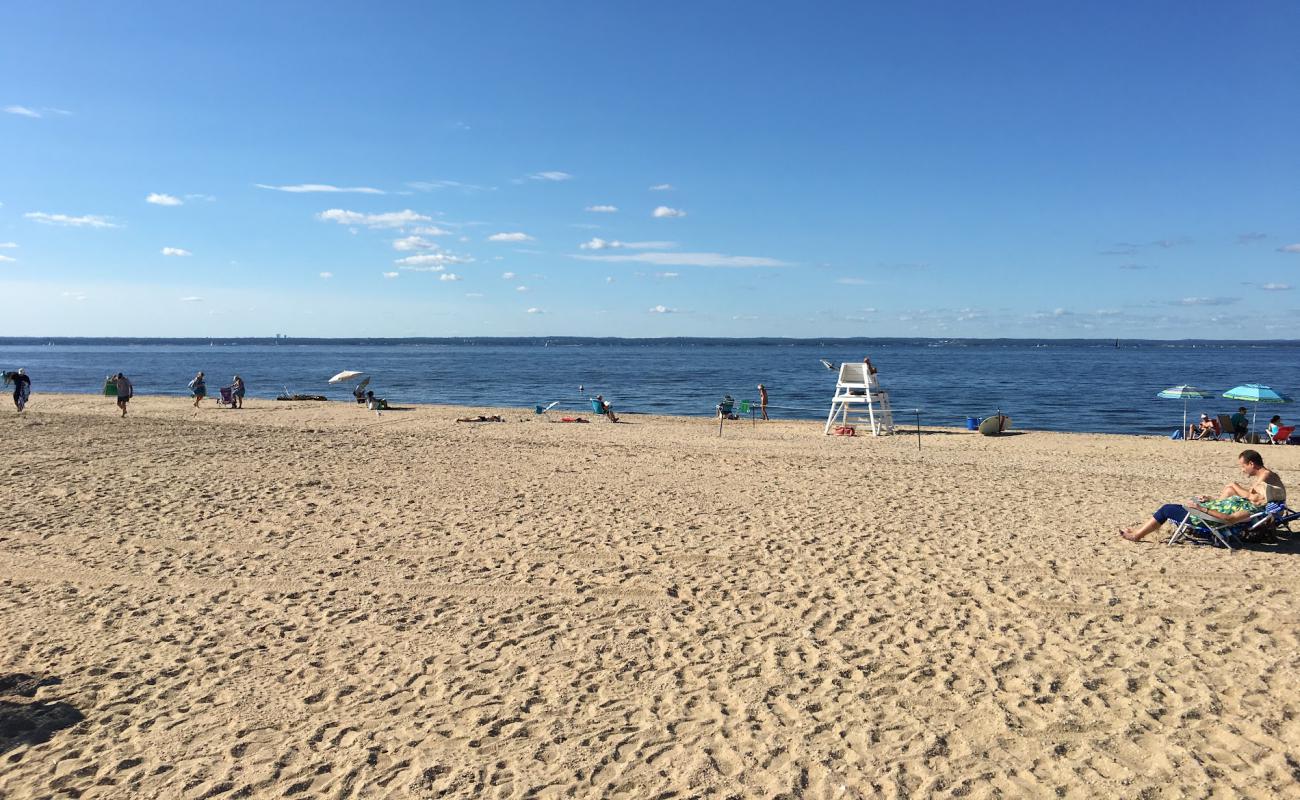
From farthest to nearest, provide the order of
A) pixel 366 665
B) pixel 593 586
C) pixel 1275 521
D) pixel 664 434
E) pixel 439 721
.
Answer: pixel 664 434
pixel 1275 521
pixel 593 586
pixel 366 665
pixel 439 721

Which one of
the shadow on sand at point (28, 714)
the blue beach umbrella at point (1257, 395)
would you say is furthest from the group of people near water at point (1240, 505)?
the blue beach umbrella at point (1257, 395)

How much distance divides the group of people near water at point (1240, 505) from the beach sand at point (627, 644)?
14.1 inches

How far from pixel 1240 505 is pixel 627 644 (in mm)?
7322

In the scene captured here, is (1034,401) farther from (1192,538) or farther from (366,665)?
(366,665)

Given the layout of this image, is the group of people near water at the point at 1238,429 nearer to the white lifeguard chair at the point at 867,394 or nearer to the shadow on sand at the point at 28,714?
the white lifeguard chair at the point at 867,394

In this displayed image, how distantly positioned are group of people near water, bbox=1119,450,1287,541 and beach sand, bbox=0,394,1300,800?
1.17 ft

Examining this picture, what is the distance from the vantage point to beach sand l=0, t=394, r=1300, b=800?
4504 millimetres

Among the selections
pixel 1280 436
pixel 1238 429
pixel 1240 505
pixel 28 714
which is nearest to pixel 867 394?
pixel 1238 429

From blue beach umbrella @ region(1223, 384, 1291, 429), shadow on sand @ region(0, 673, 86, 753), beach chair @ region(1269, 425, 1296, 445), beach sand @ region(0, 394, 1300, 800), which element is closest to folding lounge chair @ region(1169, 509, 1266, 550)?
beach sand @ region(0, 394, 1300, 800)

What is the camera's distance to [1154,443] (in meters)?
20.6

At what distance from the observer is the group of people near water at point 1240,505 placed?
28.8ft

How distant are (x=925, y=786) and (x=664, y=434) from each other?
17.7m

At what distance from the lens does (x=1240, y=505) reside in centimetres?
885

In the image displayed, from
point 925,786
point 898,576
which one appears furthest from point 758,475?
point 925,786
